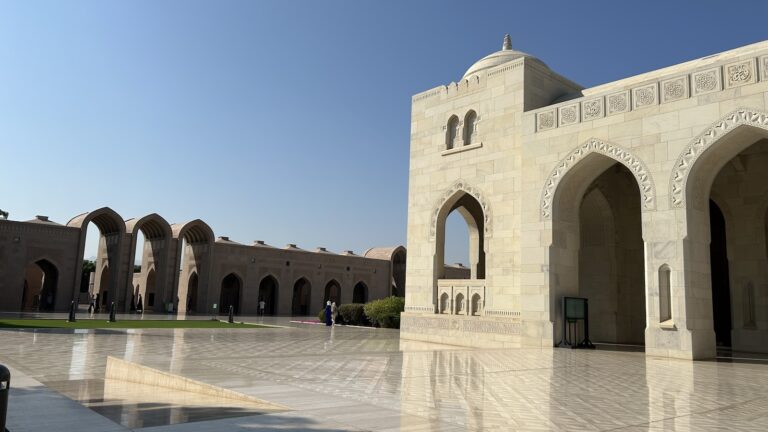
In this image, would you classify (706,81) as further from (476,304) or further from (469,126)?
(476,304)

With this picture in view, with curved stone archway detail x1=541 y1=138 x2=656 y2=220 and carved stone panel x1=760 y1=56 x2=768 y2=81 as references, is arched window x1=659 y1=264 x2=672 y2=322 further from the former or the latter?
carved stone panel x1=760 y1=56 x2=768 y2=81

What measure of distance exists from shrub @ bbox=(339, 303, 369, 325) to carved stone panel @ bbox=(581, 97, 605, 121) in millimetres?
13174

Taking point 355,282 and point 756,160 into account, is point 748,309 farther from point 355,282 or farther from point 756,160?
point 355,282

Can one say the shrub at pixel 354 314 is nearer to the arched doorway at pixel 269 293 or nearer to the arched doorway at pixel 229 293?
the arched doorway at pixel 269 293

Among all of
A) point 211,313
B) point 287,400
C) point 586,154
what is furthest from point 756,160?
point 211,313

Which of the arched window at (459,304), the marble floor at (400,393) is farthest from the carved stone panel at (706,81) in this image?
the arched window at (459,304)

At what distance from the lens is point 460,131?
15.1m

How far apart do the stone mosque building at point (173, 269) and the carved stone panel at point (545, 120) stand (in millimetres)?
21790

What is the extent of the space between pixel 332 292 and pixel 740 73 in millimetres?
34759

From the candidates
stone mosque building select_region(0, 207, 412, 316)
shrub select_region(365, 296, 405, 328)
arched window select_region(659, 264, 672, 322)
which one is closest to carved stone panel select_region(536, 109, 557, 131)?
arched window select_region(659, 264, 672, 322)

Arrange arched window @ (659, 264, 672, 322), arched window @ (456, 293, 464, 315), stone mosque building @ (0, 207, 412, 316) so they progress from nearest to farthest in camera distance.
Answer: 1. arched window @ (659, 264, 672, 322)
2. arched window @ (456, 293, 464, 315)
3. stone mosque building @ (0, 207, 412, 316)

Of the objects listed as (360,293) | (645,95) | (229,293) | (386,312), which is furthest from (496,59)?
(229,293)

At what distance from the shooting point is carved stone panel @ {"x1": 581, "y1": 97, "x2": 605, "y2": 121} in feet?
39.5

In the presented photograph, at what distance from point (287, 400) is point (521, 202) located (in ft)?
31.0
